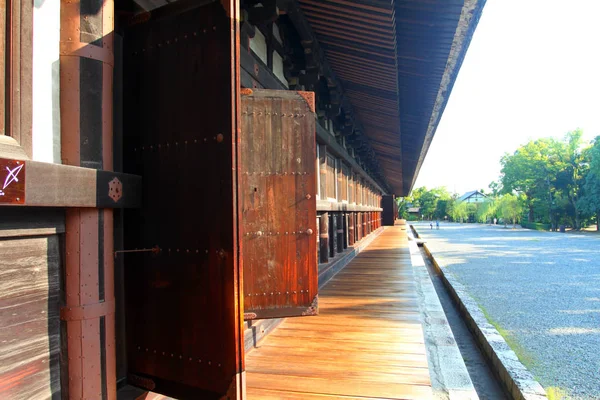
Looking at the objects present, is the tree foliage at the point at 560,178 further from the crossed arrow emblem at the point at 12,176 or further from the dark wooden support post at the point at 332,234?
the crossed arrow emblem at the point at 12,176

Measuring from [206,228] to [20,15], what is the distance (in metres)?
1.10

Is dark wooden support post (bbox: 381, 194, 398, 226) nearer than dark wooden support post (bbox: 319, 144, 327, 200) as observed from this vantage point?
No

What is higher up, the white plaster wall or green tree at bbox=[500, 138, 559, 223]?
green tree at bbox=[500, 138, 559, 223]

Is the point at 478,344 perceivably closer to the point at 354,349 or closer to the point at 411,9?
the point at 354,349

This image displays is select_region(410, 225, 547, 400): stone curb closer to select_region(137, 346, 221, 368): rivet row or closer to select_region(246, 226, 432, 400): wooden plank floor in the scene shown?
select_region(246, 226, 432, 400): wooden plank floor

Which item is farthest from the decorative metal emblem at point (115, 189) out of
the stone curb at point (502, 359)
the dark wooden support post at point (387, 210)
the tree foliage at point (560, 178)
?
the tree foliage at point (560, 178)

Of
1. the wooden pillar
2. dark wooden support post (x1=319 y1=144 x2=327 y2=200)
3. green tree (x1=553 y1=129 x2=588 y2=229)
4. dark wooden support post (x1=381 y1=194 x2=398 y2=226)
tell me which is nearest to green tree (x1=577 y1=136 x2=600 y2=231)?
green tree (x1=553 y1=129 x2=588 y2=229)

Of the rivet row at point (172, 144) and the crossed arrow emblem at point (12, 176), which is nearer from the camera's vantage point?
the crossed arrow emblem at point (12, 176)

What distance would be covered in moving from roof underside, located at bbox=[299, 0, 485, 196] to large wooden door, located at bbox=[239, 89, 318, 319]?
1.08 meters

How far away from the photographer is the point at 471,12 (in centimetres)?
291

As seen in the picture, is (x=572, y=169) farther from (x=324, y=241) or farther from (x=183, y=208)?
(x=183, y=208)

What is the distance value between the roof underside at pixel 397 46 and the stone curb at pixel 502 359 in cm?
311

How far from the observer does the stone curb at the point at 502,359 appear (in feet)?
11.1

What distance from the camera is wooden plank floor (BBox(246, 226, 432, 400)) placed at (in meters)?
2.51
